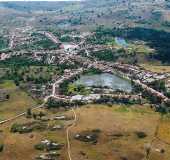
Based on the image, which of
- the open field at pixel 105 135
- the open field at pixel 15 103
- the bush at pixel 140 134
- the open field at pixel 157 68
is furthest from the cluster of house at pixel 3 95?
the open field at pixel 157 68

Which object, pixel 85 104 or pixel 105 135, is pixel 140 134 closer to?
pixel 105 135

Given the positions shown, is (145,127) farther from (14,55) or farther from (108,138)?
(14,55)

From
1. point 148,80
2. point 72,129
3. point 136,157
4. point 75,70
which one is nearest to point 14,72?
point 75,70

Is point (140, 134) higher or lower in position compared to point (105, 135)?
higher

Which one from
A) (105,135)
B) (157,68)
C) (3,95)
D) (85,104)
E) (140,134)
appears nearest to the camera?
(105,135)

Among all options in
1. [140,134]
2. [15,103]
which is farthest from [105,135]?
[15,103]

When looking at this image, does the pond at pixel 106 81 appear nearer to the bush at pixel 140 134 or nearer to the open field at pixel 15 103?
the open field at pixel 15 103

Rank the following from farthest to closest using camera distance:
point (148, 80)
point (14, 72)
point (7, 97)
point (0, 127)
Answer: point (14, 72)
point (148, 80)
point (7, 97)
point (0, 127)
